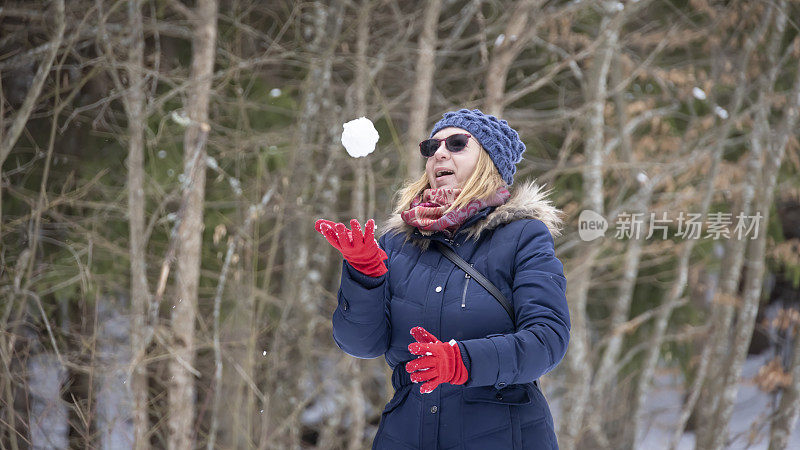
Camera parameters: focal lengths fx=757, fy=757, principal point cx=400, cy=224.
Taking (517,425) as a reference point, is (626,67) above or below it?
above

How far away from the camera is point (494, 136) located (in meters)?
2.40

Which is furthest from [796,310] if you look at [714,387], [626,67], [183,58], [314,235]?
[183,58]

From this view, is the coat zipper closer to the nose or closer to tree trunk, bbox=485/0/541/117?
the nose

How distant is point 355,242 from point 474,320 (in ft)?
1.29

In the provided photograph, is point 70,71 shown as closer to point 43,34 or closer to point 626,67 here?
point 43,34

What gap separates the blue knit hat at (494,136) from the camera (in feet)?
7.84

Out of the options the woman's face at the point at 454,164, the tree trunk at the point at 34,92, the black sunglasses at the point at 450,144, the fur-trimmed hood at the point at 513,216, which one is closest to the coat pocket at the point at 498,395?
the fur-trimmed hood at the point at 513,216

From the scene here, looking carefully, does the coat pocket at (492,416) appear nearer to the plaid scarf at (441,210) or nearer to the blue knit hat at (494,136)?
the plaid scarf at (441,210)

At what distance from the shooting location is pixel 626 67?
32.5 feet

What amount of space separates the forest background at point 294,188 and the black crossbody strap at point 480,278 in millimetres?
2765

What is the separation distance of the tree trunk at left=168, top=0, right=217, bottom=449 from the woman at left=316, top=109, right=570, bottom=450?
396 cm

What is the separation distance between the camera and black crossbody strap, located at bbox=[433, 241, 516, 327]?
210 centimetres

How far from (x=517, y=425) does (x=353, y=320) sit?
1.78 ft

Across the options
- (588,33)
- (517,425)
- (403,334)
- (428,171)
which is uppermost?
(588,33)
